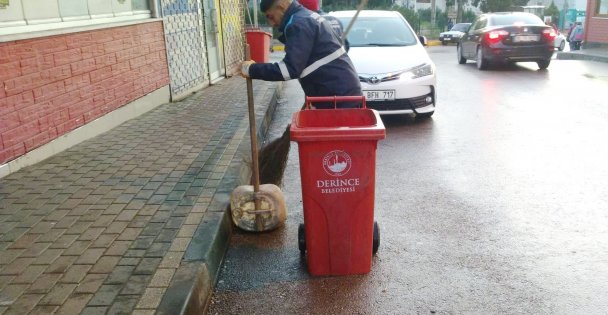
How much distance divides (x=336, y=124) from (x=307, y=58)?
0.50 metres

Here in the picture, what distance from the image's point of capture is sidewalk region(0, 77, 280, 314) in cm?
298

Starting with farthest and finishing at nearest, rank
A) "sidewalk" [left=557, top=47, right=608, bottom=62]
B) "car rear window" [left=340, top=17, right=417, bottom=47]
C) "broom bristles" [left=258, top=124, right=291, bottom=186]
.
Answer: "sidewalk" [left=557, top=47, right=608, bottom=62] < "car rear window" [left=340, top=17, right=417, bottom=47] < "broom bristles" [left=258, top=124, right=291, bottom=186]

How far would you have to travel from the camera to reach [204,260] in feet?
11.1

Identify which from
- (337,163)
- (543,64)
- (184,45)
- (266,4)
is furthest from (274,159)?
(543,64)

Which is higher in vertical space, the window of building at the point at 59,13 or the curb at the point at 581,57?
the window of building at the point at 59,13

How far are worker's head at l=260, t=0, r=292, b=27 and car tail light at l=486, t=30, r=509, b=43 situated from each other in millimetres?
11210

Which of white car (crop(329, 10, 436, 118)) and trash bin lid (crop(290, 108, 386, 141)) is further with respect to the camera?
white car (crop(329, 10, 436, 118))

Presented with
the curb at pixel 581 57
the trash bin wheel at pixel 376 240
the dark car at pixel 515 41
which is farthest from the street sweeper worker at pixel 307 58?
the curb at pixel 581 57

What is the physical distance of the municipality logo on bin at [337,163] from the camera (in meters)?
3.28

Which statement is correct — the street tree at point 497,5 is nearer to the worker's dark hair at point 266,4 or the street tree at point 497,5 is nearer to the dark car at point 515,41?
the dark car at point 515,41

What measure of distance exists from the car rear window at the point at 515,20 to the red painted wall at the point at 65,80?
9855 millimetres

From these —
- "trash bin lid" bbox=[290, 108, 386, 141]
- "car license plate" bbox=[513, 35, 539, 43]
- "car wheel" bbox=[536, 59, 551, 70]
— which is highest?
"trash bin lid" bbox=[290, 108, 386, 141]

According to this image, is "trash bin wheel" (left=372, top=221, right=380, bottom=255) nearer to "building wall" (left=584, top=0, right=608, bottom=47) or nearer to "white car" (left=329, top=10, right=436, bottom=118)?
"white car" (left=329, top=10, right=436, bottom=118)

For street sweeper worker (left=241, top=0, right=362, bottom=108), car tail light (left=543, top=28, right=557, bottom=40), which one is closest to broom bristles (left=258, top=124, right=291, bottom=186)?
street sweeper worker (left=241, top=0, right=362, bottom=108)
